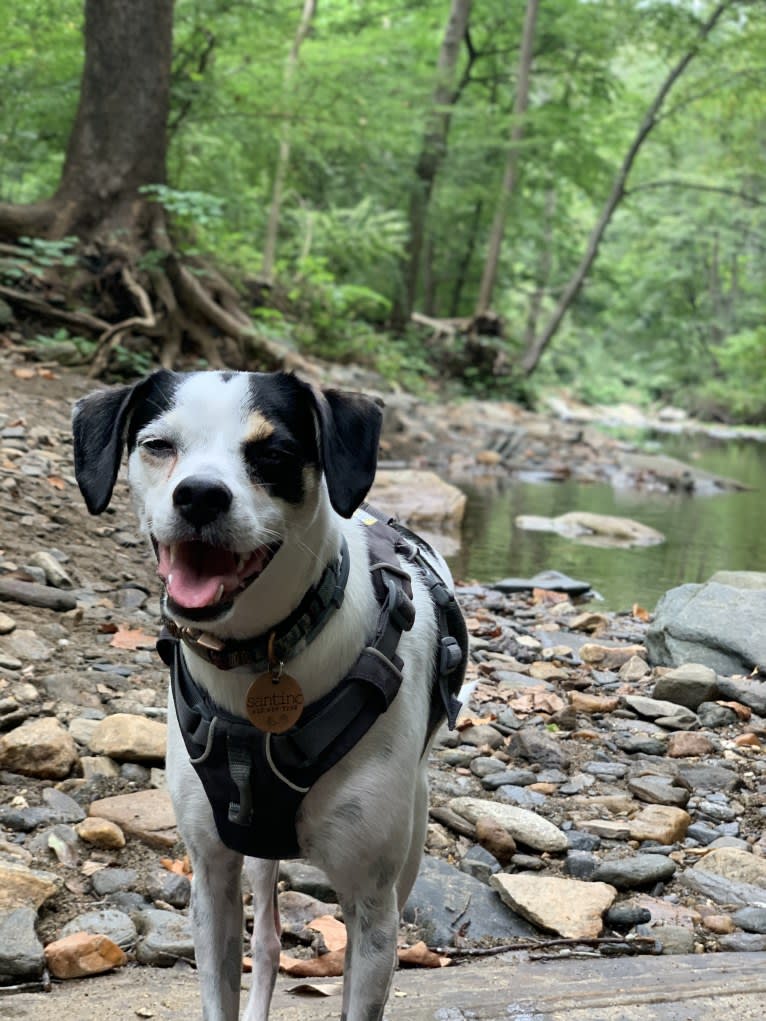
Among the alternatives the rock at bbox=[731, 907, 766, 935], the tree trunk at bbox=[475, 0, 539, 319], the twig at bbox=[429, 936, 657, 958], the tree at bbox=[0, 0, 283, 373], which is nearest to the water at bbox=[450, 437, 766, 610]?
the tree at bbox=[0, 0, 283, 373]

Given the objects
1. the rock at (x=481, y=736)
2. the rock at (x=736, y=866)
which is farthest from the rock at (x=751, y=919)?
the rock at (x=481, y=736)

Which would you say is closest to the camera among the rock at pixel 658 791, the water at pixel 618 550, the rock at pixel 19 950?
the rock at pixel 19 950

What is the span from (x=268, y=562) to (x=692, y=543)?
9624 mm

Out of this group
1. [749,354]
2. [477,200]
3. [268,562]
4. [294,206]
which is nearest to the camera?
[268,562]

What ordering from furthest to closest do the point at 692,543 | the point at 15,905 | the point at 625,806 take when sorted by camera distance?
the point at 692,543, the point at 625,806, the point at 15,905

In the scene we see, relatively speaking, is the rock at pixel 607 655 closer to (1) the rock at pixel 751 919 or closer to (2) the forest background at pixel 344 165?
(1) the rock at pixel 751 919

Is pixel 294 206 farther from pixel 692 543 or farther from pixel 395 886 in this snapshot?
pixel 395 886

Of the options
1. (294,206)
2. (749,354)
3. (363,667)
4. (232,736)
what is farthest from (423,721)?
(749,354)

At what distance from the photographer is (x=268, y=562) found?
1999 mm

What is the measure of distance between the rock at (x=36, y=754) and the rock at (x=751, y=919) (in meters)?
2.20

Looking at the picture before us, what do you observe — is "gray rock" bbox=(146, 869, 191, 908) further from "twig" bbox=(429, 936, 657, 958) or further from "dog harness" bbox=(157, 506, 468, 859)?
"dog harness" bbox=(157, 506, 468, 859)

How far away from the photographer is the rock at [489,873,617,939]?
10.6ft

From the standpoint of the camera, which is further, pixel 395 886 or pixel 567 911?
pixel 567 911

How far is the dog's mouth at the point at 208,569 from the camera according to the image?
1.91 meters
